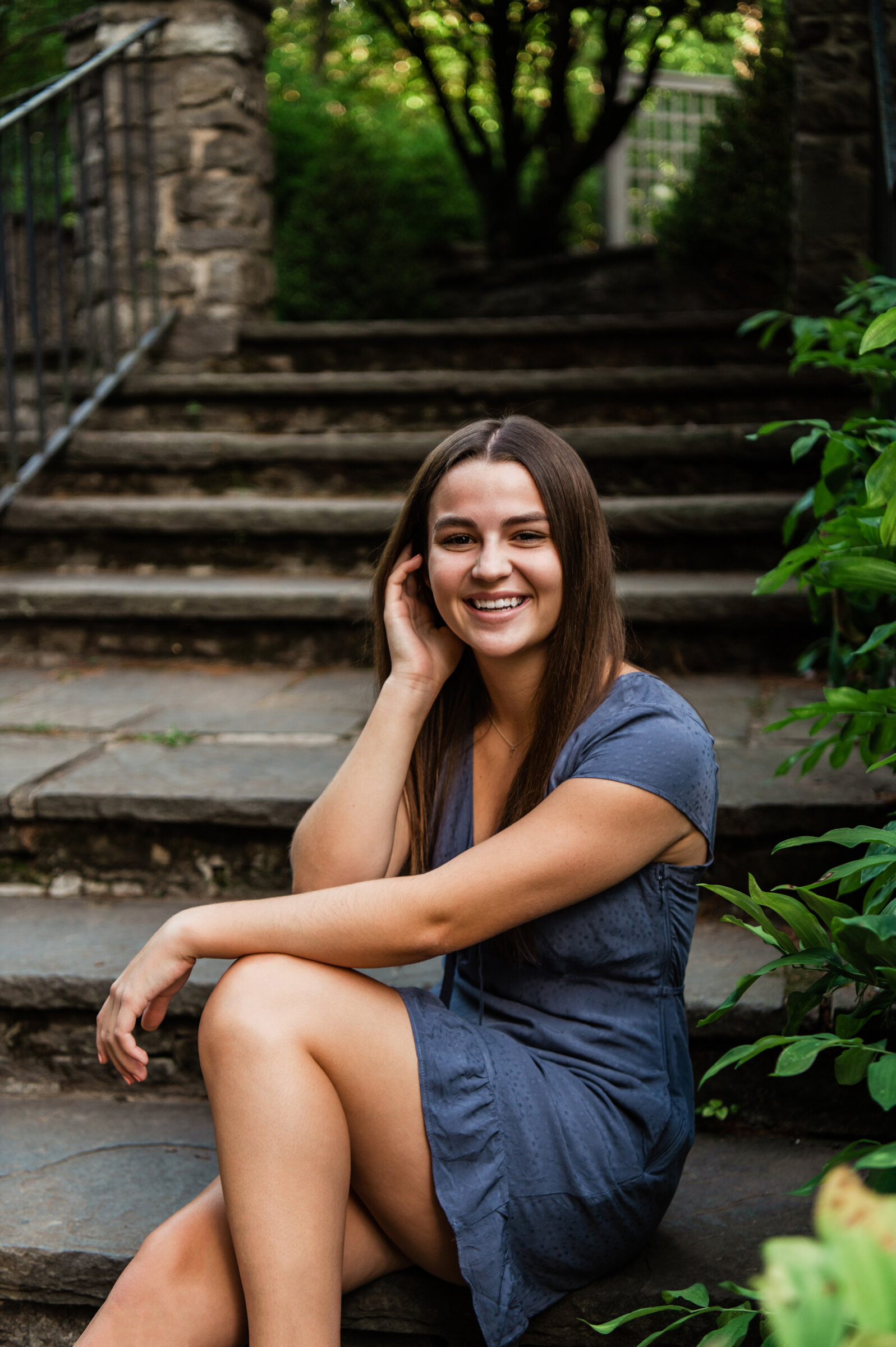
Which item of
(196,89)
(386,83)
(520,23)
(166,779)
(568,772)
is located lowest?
(166,779)

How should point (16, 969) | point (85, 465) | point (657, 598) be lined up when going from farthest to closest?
point (85, 465) < point (657, 598) < point (16, 969)

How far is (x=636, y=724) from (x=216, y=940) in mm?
558

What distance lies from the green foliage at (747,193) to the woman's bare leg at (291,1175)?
5.15 m

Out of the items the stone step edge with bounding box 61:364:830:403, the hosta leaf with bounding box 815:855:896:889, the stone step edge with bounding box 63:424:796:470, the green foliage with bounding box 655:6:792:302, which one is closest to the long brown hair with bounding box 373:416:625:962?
the hosta leaf with bounding box 815:855:896:889

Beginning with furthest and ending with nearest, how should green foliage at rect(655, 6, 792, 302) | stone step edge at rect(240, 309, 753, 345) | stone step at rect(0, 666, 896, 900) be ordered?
green foliage at rect(655, 6, 792, 302), stone step edge at rect(240, 309, 753, 345), stone step at rect(0, 666, 896, 900)

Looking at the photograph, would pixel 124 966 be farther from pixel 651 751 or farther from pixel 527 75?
pixel 527 75

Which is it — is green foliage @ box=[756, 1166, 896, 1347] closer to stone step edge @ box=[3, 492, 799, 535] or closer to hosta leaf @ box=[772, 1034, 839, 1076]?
hosta leaf @ box=[772, 1034, 839, 1076]

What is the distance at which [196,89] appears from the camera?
4391mm

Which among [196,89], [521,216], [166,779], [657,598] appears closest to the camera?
[166,779]

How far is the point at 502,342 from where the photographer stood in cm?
437

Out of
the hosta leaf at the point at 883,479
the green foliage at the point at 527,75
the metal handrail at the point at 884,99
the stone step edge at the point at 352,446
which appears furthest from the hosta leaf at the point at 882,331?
the green foliage at the point at 527,75

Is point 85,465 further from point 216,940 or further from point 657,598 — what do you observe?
point 216,940

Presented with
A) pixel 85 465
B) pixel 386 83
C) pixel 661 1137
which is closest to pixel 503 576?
pixel 661 1137

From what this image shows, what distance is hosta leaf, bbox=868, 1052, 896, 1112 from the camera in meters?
0.86
